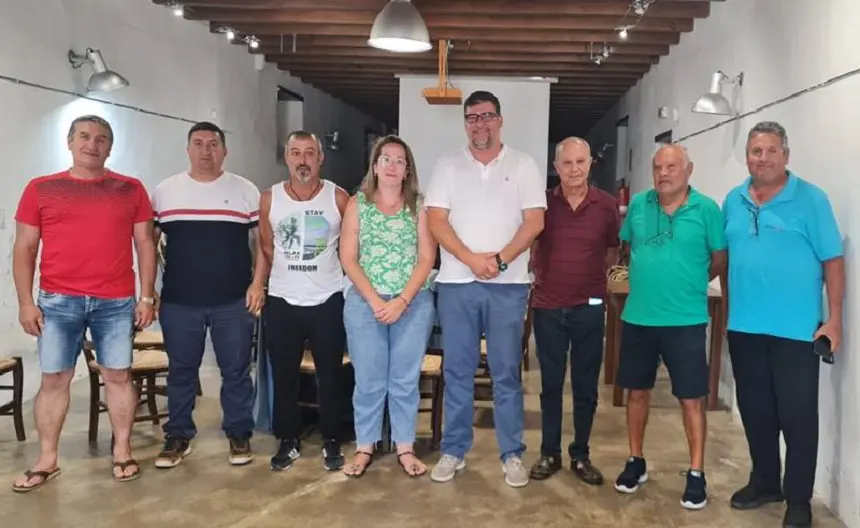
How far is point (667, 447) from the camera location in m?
3.91

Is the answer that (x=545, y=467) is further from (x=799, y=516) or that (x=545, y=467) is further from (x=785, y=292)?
(x=785, y=292)

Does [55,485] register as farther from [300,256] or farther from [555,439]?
[555,439]

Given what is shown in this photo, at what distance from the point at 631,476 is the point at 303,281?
5.41 feet

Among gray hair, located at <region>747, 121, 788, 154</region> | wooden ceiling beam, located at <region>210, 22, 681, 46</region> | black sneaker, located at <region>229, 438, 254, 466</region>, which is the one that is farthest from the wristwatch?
wooden ceiling beam, located at <region>210, 22, 681, 46</region>

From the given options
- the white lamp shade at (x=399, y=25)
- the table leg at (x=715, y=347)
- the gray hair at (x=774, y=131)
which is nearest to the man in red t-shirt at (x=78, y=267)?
the white lamp shade at (x=399, y=25)

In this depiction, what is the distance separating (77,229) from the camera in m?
3.06

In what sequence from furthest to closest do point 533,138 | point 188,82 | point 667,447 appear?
point 533,138 < point 188,82 < point 667,447

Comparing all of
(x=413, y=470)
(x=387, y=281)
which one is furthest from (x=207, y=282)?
(x=413, y=470)

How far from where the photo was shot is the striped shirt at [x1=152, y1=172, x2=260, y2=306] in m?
3.32

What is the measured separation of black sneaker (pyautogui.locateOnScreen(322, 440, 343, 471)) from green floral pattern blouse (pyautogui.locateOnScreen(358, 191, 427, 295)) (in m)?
0.79

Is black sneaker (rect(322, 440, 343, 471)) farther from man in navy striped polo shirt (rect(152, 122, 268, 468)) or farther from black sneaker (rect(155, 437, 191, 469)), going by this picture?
black sneaker (rect(155, 437, 191, 469))

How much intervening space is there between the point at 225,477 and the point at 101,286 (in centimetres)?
99

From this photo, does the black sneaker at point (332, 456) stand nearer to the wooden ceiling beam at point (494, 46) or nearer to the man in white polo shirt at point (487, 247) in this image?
the man in white polo shirt at point (487, 247)

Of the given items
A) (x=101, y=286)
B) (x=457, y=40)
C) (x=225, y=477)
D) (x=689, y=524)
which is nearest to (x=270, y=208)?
(x=101, y=286)
